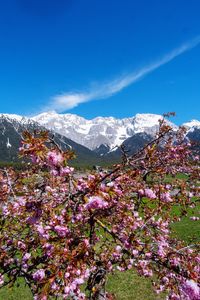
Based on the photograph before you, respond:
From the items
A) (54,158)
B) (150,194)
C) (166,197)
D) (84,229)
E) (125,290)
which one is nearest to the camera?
(54,158)

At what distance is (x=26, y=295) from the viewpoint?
20.5m

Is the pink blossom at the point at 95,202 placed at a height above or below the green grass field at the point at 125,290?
above

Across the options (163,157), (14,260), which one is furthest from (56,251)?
(163,157)

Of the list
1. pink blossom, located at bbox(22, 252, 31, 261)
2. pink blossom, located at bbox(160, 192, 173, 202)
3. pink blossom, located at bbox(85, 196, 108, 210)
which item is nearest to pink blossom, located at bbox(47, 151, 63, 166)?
pink blossom, located at bbox(85, 196, 108, 210)

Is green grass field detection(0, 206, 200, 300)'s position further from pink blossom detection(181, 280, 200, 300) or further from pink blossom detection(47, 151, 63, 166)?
pink blossom detection(181, 280, 200, 300)

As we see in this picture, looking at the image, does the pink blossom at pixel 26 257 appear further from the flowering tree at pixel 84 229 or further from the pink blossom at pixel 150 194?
the pink blossom at pixel 150 194

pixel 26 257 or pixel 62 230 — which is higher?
pixel 62 230

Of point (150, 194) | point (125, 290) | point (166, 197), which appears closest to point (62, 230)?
point (150, 194)

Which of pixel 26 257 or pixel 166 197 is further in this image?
pixel 166 197

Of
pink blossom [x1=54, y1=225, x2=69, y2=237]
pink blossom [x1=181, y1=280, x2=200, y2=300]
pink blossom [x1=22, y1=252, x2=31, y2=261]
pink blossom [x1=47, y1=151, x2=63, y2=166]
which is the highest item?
pink blossom [x1=47, y1=151, x2=63, y2=166]

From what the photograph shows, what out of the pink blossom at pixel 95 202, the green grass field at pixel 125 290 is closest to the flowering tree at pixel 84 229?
the pink blossom at pixel 95 202

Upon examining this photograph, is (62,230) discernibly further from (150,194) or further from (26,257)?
(26,257)

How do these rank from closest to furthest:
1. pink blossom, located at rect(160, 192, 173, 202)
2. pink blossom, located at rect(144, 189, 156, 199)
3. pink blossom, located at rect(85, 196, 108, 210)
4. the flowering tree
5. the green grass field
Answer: pink blossom, located at rect(85, 196, 108, 210) < the flowering tree < pink blossom, located at rect(144, 189, 156, 199) < pink blossom, located at rect(160, 192, 173, 202) < the green grass field

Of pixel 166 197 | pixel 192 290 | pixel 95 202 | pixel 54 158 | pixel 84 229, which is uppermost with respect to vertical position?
pixel 54 158
